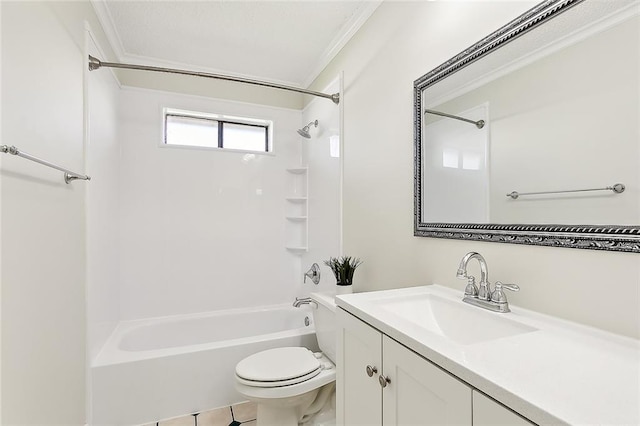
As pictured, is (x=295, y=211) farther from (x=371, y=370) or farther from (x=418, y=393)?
(x=418, y=393)

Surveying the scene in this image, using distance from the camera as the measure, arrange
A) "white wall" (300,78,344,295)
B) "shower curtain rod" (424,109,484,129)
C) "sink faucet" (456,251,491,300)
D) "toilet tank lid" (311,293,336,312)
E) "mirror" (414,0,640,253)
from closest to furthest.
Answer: "mirror" (414,0,640,253)
"sink faucet" (456,251,491,300)
"shower curtain rod" (424,109,484,129)
"toilet tank lid" (311,293,336,312)
"white wall" (300,78,344,295)

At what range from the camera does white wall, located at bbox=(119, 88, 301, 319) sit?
2674 mm

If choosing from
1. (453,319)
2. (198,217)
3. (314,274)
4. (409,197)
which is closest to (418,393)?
(453,319)

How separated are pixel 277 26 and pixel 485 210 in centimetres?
185

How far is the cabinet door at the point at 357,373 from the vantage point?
37.9 inches

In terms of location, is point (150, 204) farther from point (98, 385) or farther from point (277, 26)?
point (277, 26)

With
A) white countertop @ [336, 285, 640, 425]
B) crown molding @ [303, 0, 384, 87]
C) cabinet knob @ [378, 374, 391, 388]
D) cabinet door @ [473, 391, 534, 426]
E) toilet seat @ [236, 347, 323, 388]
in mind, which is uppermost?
crown molding @ [303, 0, 384, 87]

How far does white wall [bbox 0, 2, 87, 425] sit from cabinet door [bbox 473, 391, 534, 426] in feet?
4.57

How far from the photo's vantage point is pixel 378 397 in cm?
95

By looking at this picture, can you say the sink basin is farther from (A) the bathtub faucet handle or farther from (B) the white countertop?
(A) the bathtub faucet handle

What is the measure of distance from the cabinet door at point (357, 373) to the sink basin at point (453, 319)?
139 millimetres

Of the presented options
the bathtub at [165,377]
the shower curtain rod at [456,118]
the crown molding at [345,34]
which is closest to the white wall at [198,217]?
the bathtub at [165,377]

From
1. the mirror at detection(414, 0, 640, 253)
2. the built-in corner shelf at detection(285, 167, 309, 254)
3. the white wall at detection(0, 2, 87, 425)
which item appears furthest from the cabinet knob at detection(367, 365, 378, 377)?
the built-in corner shelf at detection(285, 167, 309, 254)

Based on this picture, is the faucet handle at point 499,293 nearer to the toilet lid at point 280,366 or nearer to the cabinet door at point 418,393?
the cabinet door at point 418,393
